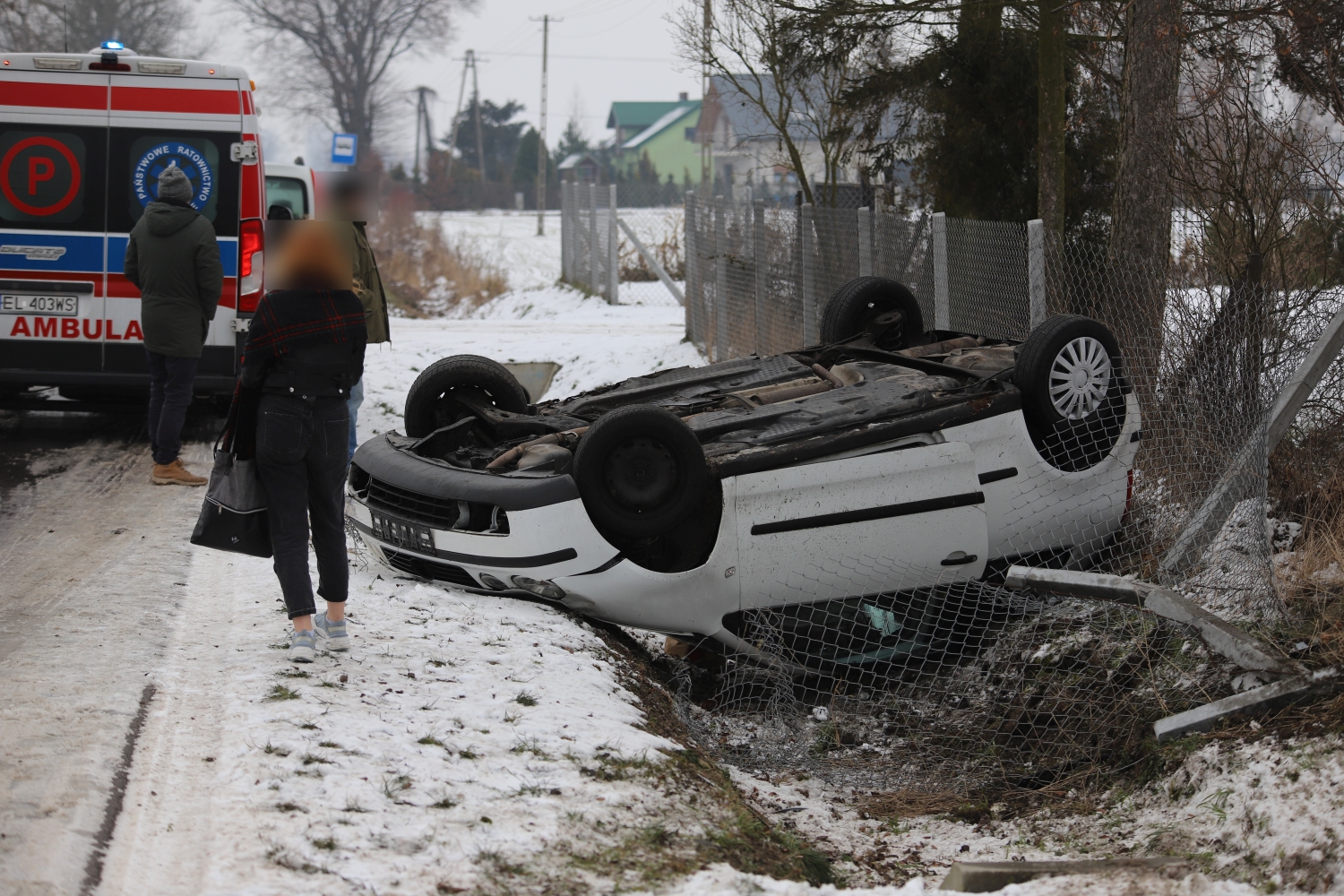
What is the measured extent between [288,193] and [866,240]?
781cm

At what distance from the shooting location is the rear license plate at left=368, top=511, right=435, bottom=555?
5203mm

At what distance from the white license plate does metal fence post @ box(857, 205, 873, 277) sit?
5.64m

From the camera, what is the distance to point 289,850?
307 cm

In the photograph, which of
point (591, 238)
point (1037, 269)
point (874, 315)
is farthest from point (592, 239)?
point (1037, 269)

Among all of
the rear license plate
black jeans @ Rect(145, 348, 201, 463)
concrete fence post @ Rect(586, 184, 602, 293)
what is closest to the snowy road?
black jeans @ Rect(145, 348, 201, 463)

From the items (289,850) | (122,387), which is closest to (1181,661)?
(289,850)

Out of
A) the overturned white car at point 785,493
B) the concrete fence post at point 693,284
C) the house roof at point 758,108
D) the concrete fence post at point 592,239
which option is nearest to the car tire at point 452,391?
the overturned white car at point 785,493

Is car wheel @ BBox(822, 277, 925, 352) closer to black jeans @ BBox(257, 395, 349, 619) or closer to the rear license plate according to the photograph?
the rear license plate

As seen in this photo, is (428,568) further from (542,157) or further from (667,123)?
(667,123)

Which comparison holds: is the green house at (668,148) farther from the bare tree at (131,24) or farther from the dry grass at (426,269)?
the dry grass at (426,269)

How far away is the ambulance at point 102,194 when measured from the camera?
8352mm

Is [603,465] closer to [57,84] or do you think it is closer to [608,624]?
[608,624]

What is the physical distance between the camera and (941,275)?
8078 mm

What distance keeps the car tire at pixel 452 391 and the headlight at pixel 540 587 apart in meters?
1.26
